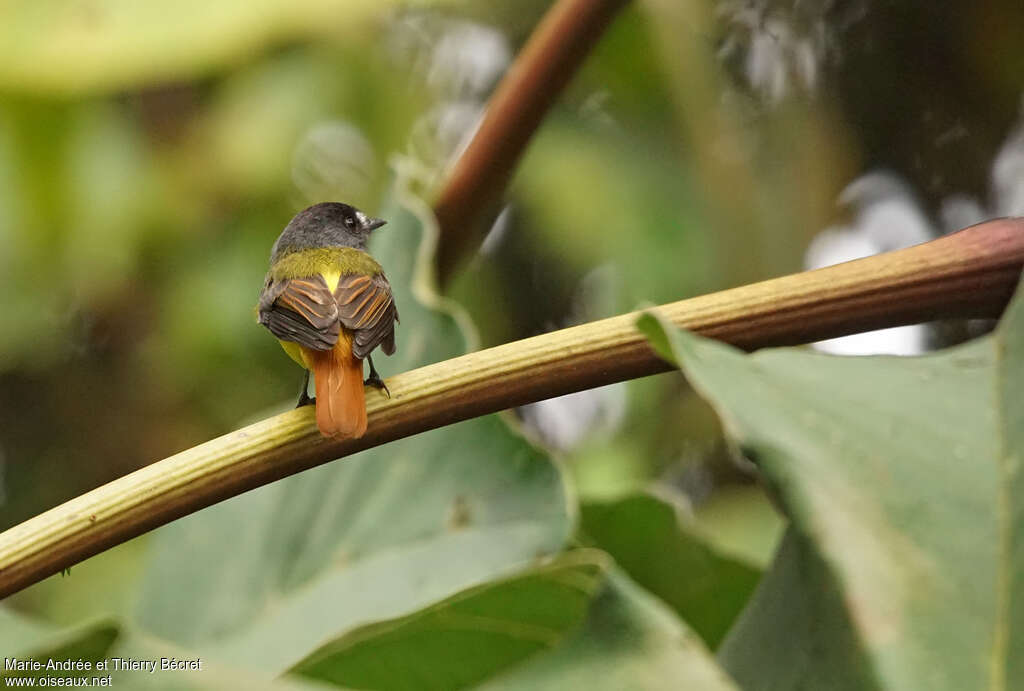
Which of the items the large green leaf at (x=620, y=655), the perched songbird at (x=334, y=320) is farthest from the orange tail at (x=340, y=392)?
the large green leaf at (x=620, y=655)

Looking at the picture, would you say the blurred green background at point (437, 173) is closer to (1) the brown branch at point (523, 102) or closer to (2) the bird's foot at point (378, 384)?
(1) the brown branch at point (523, 102)

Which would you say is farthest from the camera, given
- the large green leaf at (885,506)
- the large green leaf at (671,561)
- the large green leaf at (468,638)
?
the large green leaf at (671,561)

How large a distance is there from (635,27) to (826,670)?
9.51 feet

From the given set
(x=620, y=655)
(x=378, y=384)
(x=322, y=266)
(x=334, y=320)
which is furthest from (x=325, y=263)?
(x=620, y=655)

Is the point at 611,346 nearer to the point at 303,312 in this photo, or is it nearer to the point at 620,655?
the point at 620,655

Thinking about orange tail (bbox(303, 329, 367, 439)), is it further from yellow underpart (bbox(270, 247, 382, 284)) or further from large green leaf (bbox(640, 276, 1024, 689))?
large green leaf (bbox(640, 276, 1024, 689))

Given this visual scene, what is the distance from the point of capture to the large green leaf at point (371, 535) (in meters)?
1.39

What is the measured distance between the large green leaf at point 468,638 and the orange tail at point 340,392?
0.68ft

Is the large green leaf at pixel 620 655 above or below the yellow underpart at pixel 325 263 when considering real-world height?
below

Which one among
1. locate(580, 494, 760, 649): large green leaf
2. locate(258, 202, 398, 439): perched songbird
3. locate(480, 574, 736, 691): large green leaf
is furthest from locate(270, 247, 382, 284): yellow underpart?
locate(480, 574, 736, 691): large green leaf

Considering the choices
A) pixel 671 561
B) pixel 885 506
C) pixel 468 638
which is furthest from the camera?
pixel 671 561

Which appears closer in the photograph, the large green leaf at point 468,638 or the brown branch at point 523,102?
the large green leaf at point 468,638

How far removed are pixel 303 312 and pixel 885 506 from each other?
0.86 meters

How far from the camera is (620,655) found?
84 centimetres
